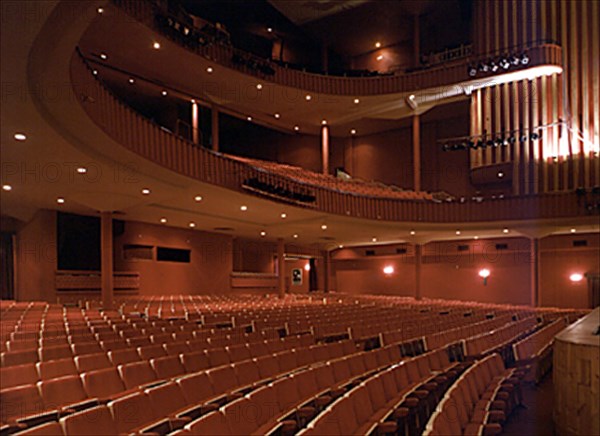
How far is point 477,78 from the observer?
14945 mm

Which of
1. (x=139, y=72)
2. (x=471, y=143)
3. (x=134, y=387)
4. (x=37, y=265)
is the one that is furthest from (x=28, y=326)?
(x=471, y=143)

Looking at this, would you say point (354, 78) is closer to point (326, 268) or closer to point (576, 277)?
point (326, 268)

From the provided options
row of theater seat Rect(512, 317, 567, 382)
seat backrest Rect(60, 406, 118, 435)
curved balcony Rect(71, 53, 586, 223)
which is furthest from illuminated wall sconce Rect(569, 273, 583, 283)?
seat backrest Rect(60, 406, 118, 435)

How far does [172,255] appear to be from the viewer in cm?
1494

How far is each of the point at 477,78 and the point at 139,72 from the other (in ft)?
31.8

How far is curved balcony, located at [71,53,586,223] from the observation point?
19.9 feet

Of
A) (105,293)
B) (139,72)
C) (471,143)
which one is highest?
(139,72)

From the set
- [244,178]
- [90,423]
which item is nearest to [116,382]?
[90,423]

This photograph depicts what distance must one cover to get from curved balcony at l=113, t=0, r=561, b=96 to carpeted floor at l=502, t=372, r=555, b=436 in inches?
410

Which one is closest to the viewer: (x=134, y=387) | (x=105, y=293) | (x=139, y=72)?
(x=134, y=387)

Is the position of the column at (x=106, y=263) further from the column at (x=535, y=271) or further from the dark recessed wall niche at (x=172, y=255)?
the column at (x=535, y=271)

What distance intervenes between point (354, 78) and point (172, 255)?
313 inches

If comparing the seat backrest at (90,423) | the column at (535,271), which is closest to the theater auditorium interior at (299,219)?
the seat backrest at (90,423)

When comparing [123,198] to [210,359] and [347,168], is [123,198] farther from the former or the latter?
[347,168]
